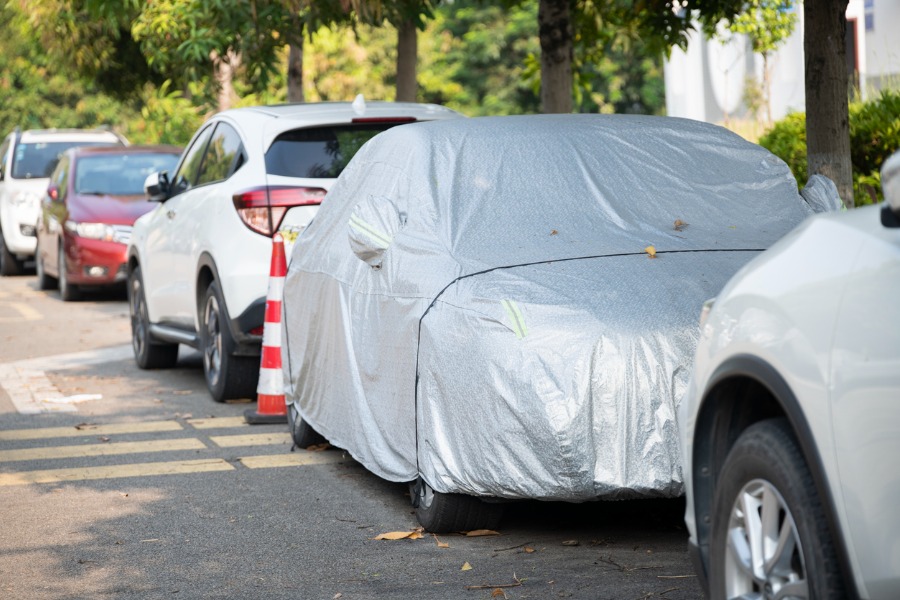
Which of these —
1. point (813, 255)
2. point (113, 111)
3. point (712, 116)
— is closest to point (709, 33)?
point (813, 255)

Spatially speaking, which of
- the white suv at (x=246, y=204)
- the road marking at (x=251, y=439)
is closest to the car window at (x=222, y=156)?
the white suv at (x=246, y=204)

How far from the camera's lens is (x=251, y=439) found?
780 cm

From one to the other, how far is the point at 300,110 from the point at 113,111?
48.8 meters

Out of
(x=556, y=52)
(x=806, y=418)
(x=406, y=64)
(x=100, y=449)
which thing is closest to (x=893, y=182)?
(x=806, y=418)

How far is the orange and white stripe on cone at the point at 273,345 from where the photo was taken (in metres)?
7.83

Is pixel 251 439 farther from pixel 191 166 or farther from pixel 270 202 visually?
pixel 191 166

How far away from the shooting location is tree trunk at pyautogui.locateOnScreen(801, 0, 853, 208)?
8008 millimetres

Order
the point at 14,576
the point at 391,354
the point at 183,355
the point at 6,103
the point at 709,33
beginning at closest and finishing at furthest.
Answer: the point at 14,576
the point at 391,354
the point at 183,355
the point at 709,33
the point at 6,103

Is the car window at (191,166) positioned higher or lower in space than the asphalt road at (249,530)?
higher

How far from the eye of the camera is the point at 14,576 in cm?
513

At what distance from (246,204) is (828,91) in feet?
11.2

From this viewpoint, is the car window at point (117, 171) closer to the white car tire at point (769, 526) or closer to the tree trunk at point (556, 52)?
the tree trunk at point (556, 52)

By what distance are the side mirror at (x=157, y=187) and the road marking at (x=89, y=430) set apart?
1999 millimetres

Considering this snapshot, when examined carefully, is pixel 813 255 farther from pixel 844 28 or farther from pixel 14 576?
pixel 844 28
